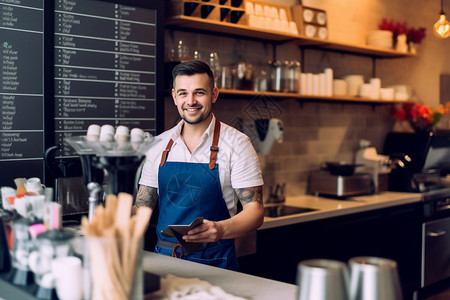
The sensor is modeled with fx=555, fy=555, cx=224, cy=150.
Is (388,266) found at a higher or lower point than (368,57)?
lower

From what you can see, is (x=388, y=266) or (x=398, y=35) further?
(x=398, y=35)

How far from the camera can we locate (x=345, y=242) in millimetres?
4156

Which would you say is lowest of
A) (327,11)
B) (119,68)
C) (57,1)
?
(119,68)

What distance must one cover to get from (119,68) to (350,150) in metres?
2.97

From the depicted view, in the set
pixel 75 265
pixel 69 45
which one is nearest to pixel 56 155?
pixel 69 45

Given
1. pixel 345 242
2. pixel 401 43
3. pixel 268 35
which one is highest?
pixel 401 43

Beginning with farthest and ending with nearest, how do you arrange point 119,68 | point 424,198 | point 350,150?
point 350,150 < point 424,198 < point 119,68

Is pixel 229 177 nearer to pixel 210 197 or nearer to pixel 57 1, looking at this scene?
pixel 210 197

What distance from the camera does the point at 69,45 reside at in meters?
2.94

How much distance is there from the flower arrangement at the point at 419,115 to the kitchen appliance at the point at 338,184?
111 cm

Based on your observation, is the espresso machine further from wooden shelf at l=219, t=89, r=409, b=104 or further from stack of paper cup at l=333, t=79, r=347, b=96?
stack of paper cup at l=333, t=79, r=347, b=96

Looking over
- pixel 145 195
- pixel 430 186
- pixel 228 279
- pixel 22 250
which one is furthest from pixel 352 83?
pixel 22 250

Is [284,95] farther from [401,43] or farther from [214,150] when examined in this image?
[401,43]

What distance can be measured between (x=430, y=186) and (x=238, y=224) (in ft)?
10.9
